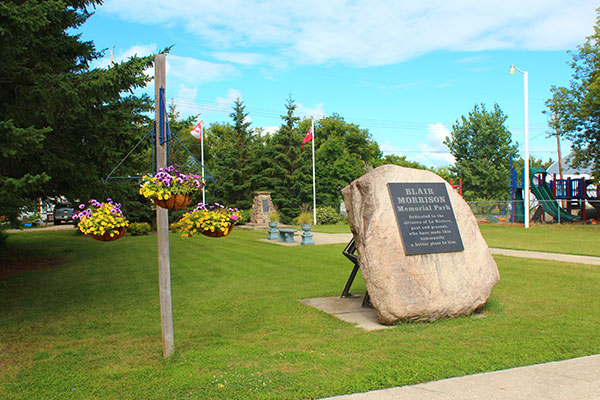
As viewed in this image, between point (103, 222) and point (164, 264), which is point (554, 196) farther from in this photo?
point (103, 222)

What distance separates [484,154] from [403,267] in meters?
38.2

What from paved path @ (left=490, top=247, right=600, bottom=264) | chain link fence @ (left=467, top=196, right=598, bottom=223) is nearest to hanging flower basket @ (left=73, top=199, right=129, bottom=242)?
paved path @ (left=490, top=247, right=600, bottom=264)

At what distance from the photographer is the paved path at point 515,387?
4211 mm

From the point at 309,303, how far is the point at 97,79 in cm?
492

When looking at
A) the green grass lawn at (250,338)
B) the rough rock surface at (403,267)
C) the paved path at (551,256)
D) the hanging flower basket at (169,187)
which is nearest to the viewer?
the green grass lawn at (250,338)

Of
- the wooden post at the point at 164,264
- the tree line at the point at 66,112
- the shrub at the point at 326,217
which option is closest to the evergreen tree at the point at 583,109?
the tree line at the point at 66,112

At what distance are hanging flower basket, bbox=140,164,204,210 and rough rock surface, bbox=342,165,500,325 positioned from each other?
286cm

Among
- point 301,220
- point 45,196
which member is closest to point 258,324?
point 45,196

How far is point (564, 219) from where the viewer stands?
29.1m

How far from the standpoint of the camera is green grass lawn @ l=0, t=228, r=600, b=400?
4621 mm

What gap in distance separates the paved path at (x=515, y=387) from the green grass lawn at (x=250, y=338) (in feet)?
0.52

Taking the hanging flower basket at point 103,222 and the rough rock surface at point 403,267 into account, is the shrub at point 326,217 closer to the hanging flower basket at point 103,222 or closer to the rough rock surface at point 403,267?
the rough rock surface at point 403,267

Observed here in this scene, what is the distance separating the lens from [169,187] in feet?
16.5

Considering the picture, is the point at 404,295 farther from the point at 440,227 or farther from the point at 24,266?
the point at 24,266
